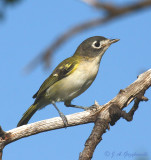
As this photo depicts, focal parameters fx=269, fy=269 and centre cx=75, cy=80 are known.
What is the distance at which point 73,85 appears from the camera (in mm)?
7160

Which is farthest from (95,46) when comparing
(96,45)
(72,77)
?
(72,77)

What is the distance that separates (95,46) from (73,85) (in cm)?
138

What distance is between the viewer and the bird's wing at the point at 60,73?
7457mm

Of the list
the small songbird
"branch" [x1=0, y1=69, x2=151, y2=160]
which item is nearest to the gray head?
the small songbird

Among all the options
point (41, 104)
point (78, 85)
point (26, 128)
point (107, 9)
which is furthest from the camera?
point (41, 104)

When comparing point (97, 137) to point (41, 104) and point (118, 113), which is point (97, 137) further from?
point (41, 104)

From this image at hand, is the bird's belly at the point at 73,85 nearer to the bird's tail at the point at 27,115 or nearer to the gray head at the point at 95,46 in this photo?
the gray head at the point at 95,46

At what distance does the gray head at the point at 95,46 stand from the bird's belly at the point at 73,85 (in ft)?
1.68

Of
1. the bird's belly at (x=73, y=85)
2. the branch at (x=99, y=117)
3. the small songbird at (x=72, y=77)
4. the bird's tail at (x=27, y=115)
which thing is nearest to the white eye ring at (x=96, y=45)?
the small songbird at (x=72, y=77)

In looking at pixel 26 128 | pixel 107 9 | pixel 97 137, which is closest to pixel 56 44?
pixel 107 9

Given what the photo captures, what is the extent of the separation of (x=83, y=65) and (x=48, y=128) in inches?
85.1

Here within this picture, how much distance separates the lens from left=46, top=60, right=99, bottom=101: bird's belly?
7.17 meters

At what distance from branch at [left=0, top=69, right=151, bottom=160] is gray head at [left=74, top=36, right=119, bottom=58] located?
164 centimetres

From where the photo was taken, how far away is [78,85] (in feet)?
23.5
